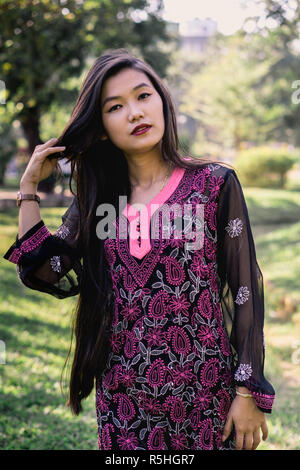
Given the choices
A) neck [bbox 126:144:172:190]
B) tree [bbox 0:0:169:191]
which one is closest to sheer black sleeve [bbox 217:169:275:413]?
neck [bbox 126:144:172:190]

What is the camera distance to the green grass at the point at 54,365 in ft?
12.0

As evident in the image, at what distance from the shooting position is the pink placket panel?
1.79 meters

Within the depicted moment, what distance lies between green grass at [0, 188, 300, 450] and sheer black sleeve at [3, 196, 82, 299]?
0.60 m

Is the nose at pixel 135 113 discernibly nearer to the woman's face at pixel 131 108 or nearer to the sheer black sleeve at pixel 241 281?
the woman's face at pixel 131 108

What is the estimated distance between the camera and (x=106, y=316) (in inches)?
74.5

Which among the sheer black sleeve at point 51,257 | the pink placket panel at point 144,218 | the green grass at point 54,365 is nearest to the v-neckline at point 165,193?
the pink placket panel at point 144,218

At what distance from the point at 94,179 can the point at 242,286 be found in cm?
66


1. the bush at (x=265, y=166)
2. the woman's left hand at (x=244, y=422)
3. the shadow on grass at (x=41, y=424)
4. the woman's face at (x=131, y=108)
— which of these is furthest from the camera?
the bush at (x=265, y=166)

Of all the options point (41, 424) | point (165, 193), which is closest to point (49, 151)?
point (165, 193)

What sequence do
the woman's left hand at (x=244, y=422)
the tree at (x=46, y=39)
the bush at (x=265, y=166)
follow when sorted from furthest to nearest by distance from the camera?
the bush at (x=265, y=166) < the tree at (x=46, y=39) < the woman's left hand at (x=244, y=422)

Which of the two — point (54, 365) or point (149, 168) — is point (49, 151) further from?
point (54, 365)

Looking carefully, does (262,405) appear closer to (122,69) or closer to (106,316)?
(106,316)

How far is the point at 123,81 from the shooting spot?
1831 mm
